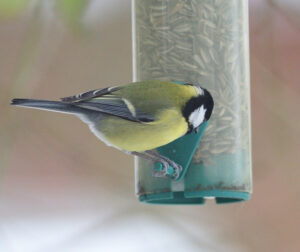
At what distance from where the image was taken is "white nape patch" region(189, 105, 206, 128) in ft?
9.33

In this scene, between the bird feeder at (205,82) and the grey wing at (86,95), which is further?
the bird feeder at (205,82)

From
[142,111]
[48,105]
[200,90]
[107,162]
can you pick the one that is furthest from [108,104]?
[107,162]

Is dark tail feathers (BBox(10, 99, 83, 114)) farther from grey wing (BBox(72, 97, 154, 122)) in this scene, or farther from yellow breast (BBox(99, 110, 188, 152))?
yellow breast (BBox(99, 110, 188, 152))

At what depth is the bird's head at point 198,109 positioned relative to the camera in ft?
9.34

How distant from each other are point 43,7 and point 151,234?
1.32 metres

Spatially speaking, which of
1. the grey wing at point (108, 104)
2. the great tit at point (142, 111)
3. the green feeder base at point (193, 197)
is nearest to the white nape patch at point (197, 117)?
the great tit at point (142, 111)

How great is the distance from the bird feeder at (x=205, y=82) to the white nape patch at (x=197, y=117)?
99mm

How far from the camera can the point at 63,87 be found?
3945 millimetres

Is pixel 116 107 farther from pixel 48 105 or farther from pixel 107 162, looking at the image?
pixel 107 162

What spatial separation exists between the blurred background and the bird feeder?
0.61 meters

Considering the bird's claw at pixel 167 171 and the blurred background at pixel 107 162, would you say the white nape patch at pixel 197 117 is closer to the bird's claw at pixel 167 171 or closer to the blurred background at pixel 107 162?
the bird's claw at pixel 167 171

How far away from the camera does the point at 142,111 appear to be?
280 cm

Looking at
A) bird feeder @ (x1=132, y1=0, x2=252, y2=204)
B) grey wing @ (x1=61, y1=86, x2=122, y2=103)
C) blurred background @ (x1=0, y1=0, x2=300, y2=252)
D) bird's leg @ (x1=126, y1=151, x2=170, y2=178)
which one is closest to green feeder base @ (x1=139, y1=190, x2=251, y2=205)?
bird feeder @ (x1=132, y1=0, x2=252, y2=204)

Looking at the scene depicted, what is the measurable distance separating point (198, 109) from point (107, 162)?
121cm
